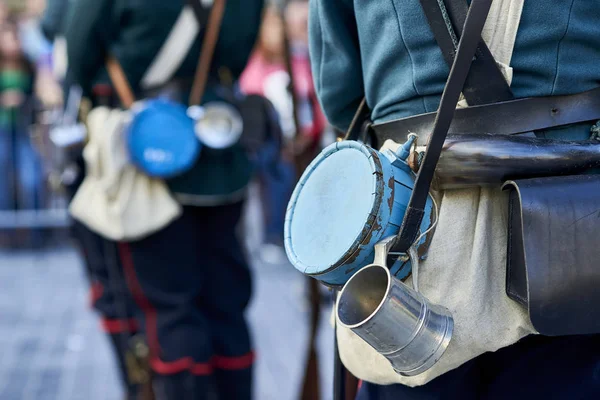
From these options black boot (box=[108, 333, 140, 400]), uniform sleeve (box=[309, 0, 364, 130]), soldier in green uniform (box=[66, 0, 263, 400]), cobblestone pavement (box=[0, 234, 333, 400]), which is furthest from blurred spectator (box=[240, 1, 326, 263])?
uniform sleeve (box=[309, 0, 364, 130])

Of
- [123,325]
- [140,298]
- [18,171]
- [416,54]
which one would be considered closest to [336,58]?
[416,54]

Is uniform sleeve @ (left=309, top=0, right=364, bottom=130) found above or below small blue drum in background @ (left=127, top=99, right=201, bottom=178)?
above

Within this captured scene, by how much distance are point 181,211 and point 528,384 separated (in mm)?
1782

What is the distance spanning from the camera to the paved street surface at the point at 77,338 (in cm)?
390

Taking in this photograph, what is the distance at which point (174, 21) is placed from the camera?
2.85m

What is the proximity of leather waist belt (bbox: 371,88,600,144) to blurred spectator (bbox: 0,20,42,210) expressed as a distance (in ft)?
21.3

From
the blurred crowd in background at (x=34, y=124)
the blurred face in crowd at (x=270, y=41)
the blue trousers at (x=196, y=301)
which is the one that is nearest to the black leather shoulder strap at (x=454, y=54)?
the blue trousers at (x=196, y=301)

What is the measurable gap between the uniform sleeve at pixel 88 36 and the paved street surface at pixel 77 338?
5.19 feet

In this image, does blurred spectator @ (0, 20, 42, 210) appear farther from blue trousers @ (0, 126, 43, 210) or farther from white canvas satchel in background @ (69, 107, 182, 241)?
white canvas satchel in background @ (69, 107, 182, 241)

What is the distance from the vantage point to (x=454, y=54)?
135 cm

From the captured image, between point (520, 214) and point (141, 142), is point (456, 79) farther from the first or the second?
point (141, 142)

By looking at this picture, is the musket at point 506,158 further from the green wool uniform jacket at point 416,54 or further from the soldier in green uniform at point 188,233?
the soldier in green uniform at point 188,233

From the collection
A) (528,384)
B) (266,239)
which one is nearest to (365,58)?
(528,384)

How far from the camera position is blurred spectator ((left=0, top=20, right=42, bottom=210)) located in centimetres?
720
